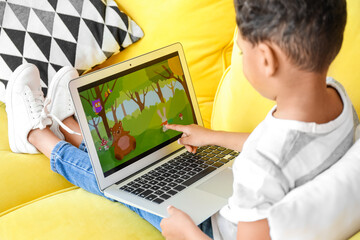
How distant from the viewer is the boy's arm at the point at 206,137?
1162 mm

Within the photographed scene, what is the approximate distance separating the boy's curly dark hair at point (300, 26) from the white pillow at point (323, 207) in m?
0.18

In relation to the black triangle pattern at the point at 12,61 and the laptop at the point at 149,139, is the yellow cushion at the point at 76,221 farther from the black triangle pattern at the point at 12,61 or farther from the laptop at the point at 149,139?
the black triangle pattern at the point at 12,61

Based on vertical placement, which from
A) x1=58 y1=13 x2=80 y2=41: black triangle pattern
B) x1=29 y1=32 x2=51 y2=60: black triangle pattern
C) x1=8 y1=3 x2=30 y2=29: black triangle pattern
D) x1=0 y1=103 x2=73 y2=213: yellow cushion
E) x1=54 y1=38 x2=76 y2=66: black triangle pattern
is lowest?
x1=0 y1=103 x2=73 y2=213: yellow cushion

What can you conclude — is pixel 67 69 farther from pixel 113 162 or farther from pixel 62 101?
pixel 113 162

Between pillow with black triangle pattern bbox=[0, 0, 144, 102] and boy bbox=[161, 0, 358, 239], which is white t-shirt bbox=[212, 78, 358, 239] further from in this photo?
pillow with black triangle pattern bbox=[0, 0, 144, 102]

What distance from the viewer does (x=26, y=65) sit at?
5.01 feet

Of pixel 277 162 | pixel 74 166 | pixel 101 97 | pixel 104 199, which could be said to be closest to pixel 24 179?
pixel 74 166

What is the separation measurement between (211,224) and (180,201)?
0.09m

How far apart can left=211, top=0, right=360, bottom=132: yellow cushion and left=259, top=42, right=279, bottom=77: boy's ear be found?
0.40 metres

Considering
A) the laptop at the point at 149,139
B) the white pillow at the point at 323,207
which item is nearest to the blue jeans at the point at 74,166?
the laptop at the point at 149,139

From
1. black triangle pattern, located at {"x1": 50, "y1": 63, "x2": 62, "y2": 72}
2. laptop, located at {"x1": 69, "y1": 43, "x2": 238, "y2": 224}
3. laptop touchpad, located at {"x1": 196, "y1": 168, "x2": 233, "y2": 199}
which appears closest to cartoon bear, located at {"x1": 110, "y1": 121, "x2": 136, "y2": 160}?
laptop, located at {"x1": 69, "y1": 43, "x2": 238, "y2": 224}

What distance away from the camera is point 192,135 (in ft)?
4.05

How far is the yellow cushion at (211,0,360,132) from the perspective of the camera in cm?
105

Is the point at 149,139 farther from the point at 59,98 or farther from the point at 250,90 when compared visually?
the point at 59,98
